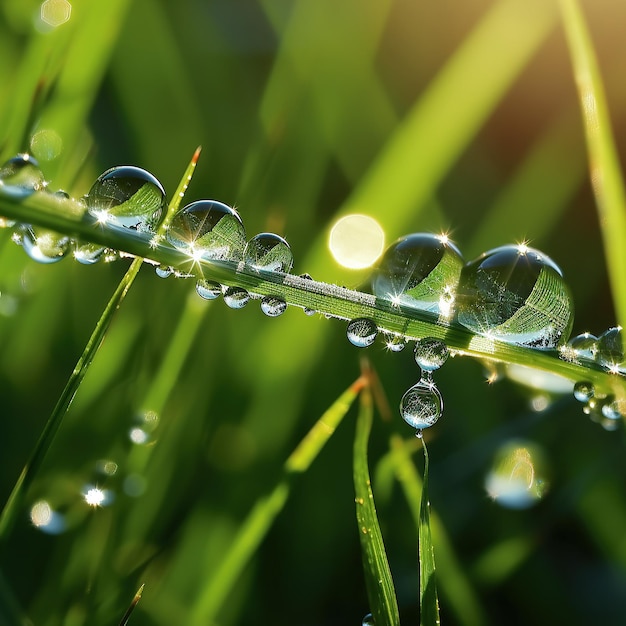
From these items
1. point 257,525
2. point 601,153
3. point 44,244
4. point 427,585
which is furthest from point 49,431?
point 601,153

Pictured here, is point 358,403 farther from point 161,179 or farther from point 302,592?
point 161,179

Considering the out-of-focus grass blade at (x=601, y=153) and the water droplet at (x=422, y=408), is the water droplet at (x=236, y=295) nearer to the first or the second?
the water droplet at (x=422, y=408)

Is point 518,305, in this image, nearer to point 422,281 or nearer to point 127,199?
point 422,281

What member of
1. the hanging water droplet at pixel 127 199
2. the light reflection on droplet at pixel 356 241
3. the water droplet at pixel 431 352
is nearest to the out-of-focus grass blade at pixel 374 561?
the water droplet at pixel 431 352

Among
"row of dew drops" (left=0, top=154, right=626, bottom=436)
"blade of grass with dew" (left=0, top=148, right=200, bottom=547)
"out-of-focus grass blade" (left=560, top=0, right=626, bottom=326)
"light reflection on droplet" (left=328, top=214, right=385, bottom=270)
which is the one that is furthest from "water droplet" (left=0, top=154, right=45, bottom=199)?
"out-of-focus grass blade" (left=560, top=0, right=626, bottom=326)

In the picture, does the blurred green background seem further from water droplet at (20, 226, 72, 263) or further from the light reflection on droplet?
water droplet at (20, 226, 72, 263)
